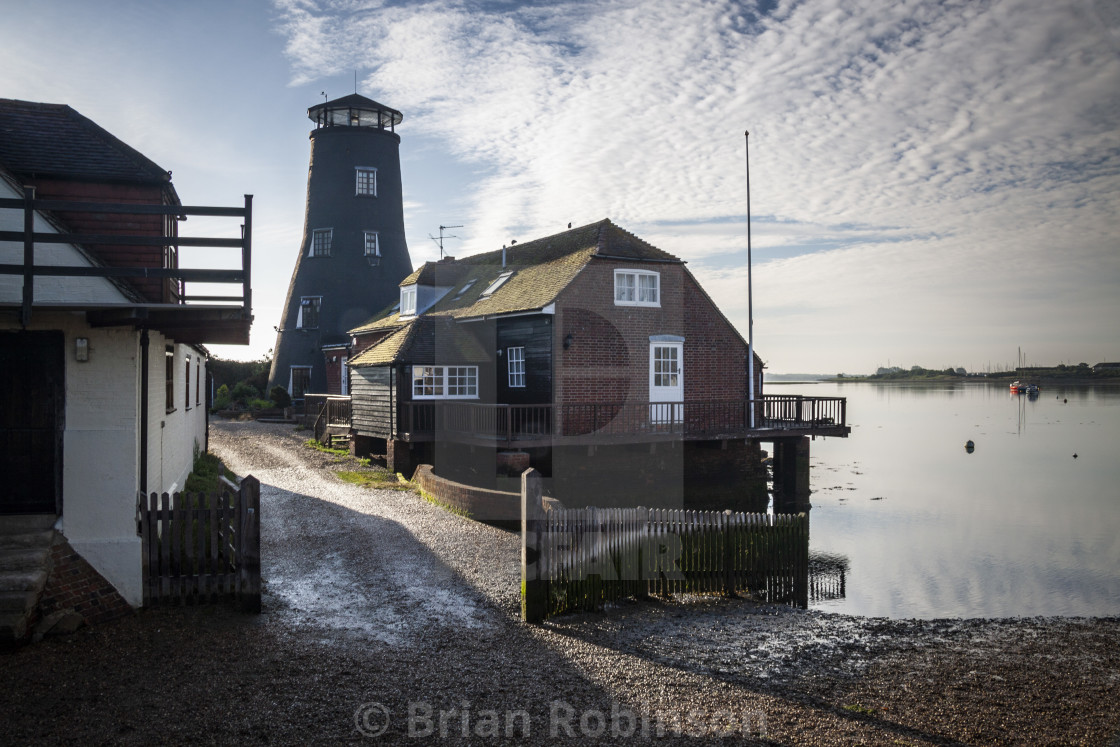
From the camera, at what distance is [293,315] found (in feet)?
137

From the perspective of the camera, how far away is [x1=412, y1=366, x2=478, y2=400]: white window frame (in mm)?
23219

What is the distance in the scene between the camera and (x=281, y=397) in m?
40.4

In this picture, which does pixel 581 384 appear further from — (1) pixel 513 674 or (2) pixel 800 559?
(1) pixel 513 674

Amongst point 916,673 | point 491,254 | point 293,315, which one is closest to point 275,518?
point 916,673

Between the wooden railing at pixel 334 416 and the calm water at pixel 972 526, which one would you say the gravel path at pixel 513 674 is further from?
the wooden railing at pixel 334 416

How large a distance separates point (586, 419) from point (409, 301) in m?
12.2

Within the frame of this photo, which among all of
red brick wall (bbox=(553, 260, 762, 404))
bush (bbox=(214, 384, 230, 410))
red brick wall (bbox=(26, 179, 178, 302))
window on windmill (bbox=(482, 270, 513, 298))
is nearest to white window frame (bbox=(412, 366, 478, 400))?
window on windmill (bbox=(482, 270, 513, 298))

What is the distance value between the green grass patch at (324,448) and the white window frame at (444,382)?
4.60 metres

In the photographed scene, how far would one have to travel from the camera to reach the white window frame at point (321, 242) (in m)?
41.0

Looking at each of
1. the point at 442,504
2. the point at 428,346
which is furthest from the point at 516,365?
the point at 442,504

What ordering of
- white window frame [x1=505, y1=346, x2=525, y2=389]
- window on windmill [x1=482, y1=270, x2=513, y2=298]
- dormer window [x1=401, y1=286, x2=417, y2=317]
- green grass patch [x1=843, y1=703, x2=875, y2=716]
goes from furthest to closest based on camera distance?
1. dormer window [x1=401, y1=286, x2=417, y2=317]
2. window on windmill [x1=482, y1=270, x2=513, y2=298]
3. white window frame [x1=505, y1=346, x2=525, y2=389]
4. green grass patch [x1=843, y1=703, x2=875, y2=716]

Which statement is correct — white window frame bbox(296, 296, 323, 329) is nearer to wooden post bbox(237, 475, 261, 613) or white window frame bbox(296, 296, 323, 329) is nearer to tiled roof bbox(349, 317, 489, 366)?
tiled roof bbox(349, 317, 489, 366)

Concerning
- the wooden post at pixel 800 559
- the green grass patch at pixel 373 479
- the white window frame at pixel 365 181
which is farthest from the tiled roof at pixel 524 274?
the white window frame at pixel 365 181

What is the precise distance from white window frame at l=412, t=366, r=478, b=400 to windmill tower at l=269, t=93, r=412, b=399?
18.2m
